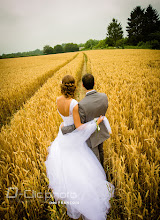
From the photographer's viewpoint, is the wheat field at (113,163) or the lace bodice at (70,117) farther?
the lace bodice at (70,117)

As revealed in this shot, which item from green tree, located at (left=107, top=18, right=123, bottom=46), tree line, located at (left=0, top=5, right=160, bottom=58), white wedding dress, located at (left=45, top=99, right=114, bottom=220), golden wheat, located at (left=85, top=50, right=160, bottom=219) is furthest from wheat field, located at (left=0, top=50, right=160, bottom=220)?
green tree, located at (left=107, top=18, right=123, bottom=46)

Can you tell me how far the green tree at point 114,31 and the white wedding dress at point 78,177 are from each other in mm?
66314

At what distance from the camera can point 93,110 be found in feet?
4.37

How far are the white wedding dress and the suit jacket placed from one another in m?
0.08

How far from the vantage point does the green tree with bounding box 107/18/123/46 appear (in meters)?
55.3

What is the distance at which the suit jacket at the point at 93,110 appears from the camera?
1300 mm

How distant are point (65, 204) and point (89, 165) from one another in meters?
0.53

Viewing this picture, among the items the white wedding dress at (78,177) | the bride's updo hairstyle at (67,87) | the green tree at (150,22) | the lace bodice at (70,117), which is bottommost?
the white wedding dress at (78,177)

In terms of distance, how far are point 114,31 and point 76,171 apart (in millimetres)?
71673

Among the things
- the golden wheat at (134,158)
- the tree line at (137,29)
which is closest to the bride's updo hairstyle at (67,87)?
the golden wheat at (134,158)

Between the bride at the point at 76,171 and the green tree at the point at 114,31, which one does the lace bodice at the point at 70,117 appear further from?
the green tree at the point at 114,31

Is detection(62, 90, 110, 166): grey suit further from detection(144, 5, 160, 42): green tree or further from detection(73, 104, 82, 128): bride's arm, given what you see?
detection(144, 5, 160, 42): green tree

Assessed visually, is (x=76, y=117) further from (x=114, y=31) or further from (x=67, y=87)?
(x=114, y=31)

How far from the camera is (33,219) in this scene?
119 centimetres
